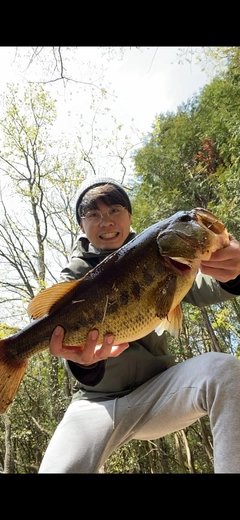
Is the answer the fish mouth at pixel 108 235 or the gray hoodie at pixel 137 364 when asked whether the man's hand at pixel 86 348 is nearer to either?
the gray hoodie at pixel 137 364

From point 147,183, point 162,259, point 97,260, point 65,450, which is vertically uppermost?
point 147,183

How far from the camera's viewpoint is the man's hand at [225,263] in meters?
1.75

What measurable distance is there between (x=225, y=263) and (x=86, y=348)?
2.82 feet

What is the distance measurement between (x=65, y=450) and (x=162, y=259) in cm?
130

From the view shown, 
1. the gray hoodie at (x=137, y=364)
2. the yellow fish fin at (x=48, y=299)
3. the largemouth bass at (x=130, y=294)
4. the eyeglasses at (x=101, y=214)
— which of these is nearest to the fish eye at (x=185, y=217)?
the largemouth bass at (x=130, y=294)

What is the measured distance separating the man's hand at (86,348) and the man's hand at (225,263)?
0.64 metres

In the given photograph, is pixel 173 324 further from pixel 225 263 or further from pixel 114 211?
pixel 114 211

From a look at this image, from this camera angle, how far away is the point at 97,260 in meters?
2.87

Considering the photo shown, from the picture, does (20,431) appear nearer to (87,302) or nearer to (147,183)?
(147,183)

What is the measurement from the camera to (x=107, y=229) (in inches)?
104

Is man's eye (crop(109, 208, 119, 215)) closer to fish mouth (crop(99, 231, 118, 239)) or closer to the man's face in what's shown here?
the man's face

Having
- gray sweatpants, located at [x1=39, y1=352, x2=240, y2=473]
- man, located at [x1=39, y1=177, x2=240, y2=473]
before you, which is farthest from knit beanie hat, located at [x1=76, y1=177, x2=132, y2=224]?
gray sweatpants, located at [x1=39, y1=352, x2=240, y2=473]
